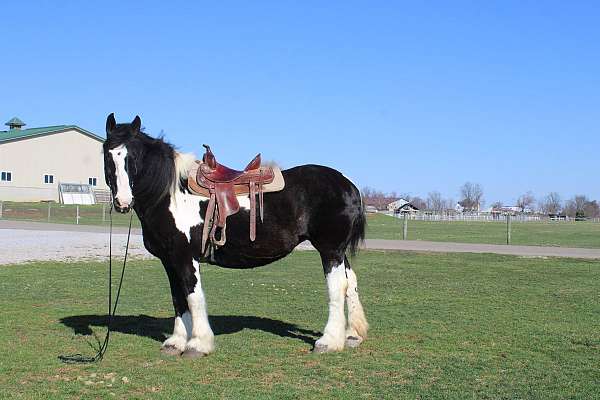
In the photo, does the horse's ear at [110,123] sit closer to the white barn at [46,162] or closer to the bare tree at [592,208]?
the white barn at [46,162]

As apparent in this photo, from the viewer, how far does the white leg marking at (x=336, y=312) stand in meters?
7.45

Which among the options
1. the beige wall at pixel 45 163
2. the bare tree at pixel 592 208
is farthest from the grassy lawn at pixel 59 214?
the bare tree at pixel 592 208

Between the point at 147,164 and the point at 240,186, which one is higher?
the point at 147,164

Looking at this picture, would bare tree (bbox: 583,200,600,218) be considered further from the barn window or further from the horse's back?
the horse's back

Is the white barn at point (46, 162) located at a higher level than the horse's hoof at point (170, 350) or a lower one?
higher

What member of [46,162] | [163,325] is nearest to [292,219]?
[163,325]

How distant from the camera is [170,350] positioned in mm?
7309

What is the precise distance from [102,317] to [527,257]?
15949mm

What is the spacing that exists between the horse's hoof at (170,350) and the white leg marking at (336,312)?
1.56 metres

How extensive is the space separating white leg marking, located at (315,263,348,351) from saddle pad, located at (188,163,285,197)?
117cm

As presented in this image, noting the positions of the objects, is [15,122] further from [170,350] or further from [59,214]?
[170,350]

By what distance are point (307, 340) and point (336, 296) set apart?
910 mm

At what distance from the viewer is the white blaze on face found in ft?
22.1

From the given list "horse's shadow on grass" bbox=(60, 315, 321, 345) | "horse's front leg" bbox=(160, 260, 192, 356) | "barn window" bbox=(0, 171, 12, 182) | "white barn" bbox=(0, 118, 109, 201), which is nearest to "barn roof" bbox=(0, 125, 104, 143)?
"white barn" bbox=(0, 118, 109, 201)
